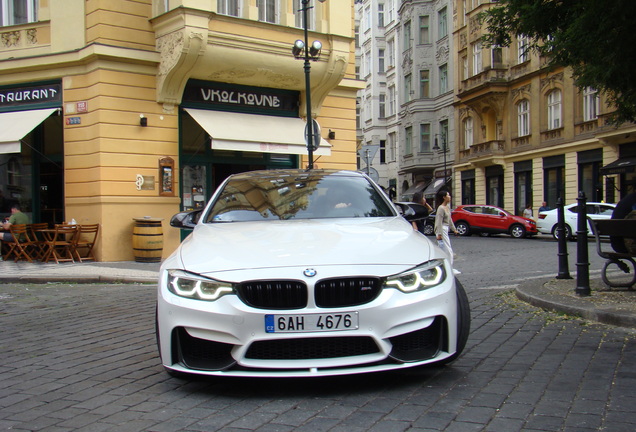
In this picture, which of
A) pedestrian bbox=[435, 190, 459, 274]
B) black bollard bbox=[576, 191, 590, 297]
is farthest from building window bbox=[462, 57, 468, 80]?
black bollard bbox=[576, 191, 590, 297]

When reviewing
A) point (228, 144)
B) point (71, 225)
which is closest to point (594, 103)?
point (228, 144)

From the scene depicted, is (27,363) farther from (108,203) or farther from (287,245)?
(108,203)

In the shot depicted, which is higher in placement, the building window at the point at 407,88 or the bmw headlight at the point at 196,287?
the building window at the point at 407,88

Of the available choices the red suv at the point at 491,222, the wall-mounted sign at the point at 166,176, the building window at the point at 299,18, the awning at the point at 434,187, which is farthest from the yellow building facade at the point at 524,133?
the wall-mounted sign at the point at 166,176

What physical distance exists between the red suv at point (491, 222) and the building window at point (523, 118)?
27.4 feet

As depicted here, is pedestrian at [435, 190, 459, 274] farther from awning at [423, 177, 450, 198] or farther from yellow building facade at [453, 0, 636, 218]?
awning at [423, 177, 450, 198]

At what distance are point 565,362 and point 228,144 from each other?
41.1 ft

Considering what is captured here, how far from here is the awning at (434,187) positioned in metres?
44.8

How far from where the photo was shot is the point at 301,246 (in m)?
4.21

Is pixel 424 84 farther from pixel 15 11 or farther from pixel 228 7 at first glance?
pixel 15 11

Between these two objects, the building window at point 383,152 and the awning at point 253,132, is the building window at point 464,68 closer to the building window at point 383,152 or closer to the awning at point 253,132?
the building window at point 383,152

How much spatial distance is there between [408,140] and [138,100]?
1427 inches

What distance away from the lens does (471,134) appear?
1663 inches

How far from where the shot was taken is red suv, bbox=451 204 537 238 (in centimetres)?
2881
